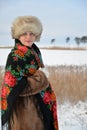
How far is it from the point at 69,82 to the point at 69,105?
16cm

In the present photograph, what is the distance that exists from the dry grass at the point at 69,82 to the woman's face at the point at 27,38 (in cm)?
25

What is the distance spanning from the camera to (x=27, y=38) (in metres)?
1.85

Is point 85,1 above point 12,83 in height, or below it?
above

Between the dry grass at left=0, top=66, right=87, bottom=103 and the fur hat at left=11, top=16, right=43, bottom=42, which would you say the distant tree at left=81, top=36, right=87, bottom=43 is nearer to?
the dry grass at left=0, top=66, right=87, bottom=103

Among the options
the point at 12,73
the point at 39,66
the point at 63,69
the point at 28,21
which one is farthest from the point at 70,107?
the point at 28,21

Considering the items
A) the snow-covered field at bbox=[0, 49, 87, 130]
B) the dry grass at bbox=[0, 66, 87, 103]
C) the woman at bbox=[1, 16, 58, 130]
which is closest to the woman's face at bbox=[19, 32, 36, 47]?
the woman at bbox=[1, 16, 58, 130]

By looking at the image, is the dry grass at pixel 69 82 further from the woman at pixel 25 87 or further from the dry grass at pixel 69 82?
the woman at pixel 25 87

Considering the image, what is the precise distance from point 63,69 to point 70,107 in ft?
0.87

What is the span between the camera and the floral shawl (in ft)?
5.79

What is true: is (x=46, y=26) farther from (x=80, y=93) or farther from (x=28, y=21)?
(x=80, y=93)

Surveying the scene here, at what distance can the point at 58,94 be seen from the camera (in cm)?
202

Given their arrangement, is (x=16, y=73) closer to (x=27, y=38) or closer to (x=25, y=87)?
(x=25, y=87)

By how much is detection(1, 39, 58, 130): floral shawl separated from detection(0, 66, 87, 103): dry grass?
0.21 metres

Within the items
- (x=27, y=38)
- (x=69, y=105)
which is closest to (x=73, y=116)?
(x=69, y=105)
